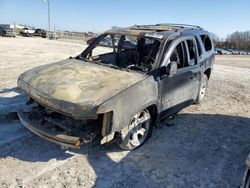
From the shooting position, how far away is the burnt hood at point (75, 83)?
4.20 metres

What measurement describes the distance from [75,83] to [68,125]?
62 cm

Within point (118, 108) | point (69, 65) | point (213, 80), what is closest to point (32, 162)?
point (118, 108)

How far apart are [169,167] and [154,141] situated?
904 millimetres

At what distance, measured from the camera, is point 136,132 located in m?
4.99

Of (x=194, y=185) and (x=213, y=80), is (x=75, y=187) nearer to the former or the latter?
(x=194, y=185)

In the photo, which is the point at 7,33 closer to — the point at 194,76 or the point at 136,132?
the point at 194,76

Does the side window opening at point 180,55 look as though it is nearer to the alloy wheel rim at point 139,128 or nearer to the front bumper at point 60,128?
the alloy wheel rim at point 139,128

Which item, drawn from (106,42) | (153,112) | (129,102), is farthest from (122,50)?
(129,102)

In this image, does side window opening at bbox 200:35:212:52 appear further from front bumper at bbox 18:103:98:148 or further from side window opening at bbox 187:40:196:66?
front bumper at bbox 18:103:98:148

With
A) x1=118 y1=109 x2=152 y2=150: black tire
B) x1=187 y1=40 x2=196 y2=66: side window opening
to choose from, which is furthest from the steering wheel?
x1=187 y1=40 x2=196 y2=66: side window opening

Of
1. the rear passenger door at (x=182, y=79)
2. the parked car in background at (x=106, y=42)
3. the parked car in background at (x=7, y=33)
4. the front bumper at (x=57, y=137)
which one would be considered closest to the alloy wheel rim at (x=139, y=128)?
the rear passenger door at (x=182, y=79)

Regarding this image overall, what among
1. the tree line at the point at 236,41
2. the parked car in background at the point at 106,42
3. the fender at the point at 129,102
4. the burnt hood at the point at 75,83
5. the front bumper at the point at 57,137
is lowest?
the tree line at the point at 236,41

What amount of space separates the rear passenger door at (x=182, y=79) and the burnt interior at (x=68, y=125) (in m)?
1.49

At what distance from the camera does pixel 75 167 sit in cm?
430
